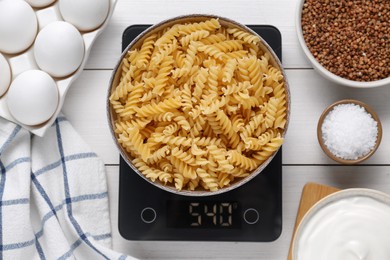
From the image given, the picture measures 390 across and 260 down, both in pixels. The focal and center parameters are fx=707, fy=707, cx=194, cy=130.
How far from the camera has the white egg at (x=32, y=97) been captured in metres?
1.14

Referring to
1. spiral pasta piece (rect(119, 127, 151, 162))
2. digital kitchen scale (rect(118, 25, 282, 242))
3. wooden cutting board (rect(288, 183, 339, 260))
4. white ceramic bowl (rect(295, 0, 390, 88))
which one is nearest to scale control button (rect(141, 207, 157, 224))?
digital kitchen scale (rect(118, 25, 282, 242))

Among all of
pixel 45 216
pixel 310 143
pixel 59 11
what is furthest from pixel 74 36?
pixel 310 143

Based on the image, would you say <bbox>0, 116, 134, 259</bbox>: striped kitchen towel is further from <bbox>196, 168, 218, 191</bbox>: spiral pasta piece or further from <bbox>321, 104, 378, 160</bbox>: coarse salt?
<bbox>321, 104, 378, 160</bbox>: coarse salt

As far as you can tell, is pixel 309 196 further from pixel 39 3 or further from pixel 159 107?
pixel 39 3

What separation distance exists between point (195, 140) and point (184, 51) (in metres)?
0.15

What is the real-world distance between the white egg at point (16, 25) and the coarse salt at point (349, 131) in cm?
51

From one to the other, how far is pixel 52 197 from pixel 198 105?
33 centimetres

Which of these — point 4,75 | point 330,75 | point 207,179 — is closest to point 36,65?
point 4,75

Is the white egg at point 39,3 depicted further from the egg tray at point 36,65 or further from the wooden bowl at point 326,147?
the wooden bowl at point 326,147

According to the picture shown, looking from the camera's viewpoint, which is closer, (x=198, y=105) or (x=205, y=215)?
(x=198, y=105)

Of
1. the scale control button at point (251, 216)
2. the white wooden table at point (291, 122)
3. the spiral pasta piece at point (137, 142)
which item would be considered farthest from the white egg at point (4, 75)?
the scale control button at point (251, 216)

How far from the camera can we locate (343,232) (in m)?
1.06

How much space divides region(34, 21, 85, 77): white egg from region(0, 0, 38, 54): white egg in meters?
0.02

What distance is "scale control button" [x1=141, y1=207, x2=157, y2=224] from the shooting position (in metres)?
1.22
